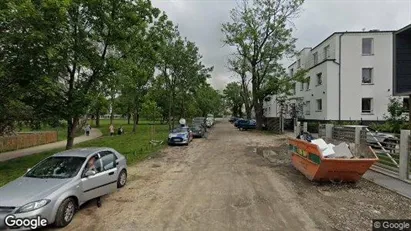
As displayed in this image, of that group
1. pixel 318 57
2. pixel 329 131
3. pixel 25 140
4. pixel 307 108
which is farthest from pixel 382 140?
pixel 318 57

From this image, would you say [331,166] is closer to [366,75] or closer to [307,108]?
[366,75]

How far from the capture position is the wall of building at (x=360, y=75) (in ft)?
99.3

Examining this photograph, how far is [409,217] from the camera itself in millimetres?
6699

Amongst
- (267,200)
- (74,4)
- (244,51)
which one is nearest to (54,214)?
(267,200)

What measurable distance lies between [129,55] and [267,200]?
34.4 feet

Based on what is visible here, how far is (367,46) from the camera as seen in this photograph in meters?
31.2

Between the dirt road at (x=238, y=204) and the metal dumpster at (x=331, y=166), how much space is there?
30 cm

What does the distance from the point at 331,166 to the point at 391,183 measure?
2.38 meters

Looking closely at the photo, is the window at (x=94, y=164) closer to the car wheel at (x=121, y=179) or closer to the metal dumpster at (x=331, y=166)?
the car wheel at (x=121, y=179)

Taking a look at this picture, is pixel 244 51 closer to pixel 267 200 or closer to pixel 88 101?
pixel 88 101

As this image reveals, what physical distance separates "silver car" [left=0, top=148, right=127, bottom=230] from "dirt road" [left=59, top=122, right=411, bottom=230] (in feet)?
1.43

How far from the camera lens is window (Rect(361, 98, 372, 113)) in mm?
30703

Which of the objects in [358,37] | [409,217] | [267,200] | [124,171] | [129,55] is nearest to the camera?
[409,217]

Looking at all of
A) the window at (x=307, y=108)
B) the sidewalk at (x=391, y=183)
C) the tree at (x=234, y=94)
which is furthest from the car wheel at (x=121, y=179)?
the tree at (x=234, y=94)
